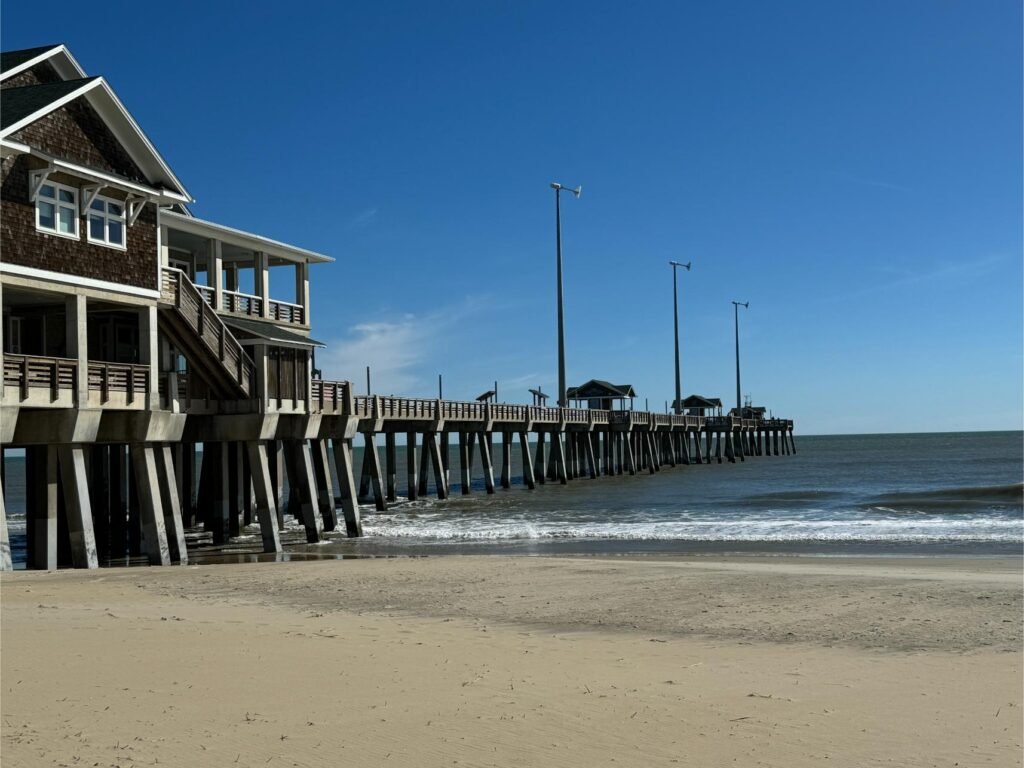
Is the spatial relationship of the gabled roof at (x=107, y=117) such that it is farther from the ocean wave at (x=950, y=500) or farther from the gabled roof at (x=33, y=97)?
the ocean wave at (x=950, y=500)

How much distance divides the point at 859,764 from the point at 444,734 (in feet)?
8.24

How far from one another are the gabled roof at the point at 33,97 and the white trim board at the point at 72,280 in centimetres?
230

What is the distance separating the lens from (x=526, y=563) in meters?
18.3

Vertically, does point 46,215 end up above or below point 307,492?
above

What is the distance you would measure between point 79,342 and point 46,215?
2287mm

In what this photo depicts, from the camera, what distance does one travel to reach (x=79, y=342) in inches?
716

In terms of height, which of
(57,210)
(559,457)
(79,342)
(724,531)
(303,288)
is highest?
(303,288)

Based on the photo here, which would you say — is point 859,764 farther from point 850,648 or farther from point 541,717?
point 850,648

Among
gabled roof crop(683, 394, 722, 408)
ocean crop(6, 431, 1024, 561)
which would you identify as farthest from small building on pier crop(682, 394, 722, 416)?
ocean crop(6, 431, 1024, 561)

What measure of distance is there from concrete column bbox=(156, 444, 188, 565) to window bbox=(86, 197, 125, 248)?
4222 millimetres

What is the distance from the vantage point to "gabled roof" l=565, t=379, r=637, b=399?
79.4 meters

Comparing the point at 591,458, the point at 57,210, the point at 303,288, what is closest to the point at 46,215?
the point at 57,210

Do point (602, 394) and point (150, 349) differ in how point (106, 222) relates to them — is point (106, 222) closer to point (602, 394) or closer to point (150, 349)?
point (150, 349)

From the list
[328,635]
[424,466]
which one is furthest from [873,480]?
[328,635]
